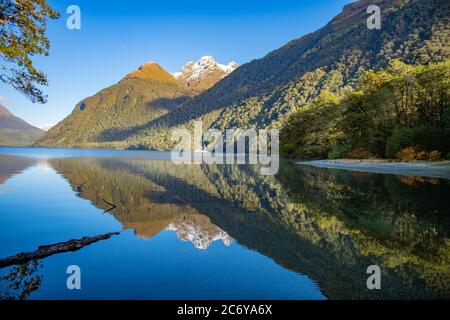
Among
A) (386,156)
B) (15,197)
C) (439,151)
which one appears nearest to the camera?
(15,197)

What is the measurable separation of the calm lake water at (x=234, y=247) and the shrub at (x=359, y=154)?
4250 cm

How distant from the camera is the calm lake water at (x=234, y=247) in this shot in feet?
27.3

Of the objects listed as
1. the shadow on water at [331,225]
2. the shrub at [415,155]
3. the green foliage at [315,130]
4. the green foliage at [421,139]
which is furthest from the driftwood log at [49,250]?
the green foliage at [315,130]

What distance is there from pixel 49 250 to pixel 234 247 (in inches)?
241

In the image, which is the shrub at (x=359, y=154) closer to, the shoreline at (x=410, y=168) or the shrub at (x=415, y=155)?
the shoreline at (x=410, y=168)

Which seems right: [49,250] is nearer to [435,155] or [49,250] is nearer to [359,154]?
[435,155]

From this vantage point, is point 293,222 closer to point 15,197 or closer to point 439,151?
point 15,197

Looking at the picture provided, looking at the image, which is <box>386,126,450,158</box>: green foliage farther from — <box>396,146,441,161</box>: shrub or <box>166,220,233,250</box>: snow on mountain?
<box>166,220,233,250</box>: snow on mountain

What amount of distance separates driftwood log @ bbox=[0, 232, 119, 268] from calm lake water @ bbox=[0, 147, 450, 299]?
1.04ft

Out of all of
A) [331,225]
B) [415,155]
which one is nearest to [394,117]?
[415,155]

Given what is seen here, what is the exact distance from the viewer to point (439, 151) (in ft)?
158

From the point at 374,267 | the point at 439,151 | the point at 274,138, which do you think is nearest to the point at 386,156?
the point at 439,151

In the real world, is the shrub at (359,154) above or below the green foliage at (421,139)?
below
